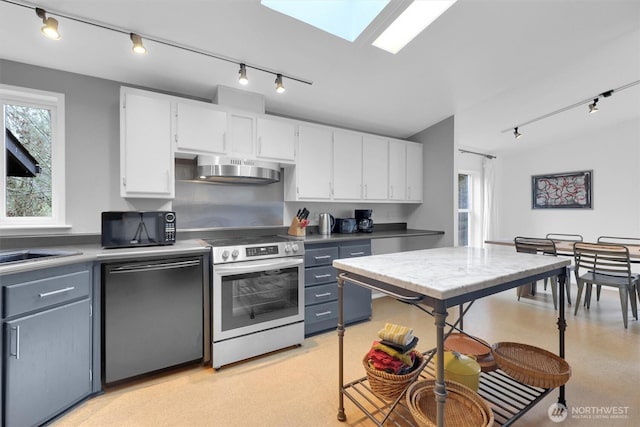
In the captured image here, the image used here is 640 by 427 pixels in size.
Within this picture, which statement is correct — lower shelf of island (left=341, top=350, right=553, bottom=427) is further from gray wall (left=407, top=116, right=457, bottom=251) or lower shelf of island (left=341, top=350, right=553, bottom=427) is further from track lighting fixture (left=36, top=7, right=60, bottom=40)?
track lighting fixture (left=36, top=7, right=60, bottom=40)

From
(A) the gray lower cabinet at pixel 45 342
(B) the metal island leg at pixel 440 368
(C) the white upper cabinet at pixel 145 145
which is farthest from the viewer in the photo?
(C) the white upper cabinet at pixel 145 145

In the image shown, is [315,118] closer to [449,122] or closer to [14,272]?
[449,122]

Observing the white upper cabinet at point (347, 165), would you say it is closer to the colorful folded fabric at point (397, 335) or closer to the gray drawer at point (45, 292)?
the colorful folded fabric at point (397, 335)

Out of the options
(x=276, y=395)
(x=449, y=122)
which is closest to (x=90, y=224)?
(x=276, y=395)

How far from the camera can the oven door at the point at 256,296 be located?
218 cm

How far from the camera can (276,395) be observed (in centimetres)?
188

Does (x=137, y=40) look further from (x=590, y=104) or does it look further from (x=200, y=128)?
(x=590, y=104)

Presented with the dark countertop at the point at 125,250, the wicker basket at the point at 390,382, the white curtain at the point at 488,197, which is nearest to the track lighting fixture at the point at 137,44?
the dark countertop at the point at 125,250

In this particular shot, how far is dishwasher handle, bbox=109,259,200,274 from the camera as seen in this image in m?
1.87

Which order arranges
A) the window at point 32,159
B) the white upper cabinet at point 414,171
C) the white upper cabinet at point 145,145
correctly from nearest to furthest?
1. the window at point 32,159
2. the white upper cabinet at point 145,145
3. the white upper cabinet at point 414,171

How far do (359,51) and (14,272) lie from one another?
2687 mm

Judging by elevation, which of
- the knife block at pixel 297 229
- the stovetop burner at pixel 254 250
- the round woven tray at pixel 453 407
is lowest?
the round woven tray at pixel 453 407

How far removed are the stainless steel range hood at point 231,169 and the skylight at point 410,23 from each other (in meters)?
1.43

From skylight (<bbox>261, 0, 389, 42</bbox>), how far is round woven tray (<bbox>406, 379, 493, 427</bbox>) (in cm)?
239
